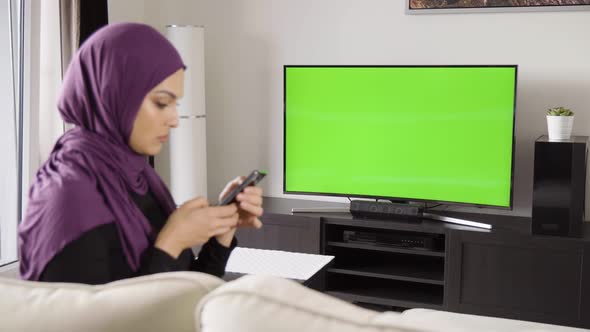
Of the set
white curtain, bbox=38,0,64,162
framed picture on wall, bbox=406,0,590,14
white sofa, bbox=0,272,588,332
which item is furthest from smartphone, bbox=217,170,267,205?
framed picture on wall, bbox=406,0,590,14

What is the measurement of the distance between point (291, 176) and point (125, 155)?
3.25m

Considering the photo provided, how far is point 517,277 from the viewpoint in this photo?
412 centimetres

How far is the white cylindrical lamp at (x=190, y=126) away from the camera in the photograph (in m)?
4.86

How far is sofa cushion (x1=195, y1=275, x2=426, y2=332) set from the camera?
2.71ft

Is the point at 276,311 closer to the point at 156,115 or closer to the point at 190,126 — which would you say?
the point at 156,115

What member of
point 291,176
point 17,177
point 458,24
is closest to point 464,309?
point 291,176

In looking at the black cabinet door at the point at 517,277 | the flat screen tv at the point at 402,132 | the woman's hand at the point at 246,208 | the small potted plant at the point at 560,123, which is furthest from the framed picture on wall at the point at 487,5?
the woman's hand at the point at 246,208

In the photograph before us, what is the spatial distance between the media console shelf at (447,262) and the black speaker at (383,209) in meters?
0.08

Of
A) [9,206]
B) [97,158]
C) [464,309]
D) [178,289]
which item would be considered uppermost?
[97,158]

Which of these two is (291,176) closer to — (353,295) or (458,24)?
(353,295)

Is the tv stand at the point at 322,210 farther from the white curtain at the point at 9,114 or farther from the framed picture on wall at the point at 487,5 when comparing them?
the white curtain at the point at 9,114

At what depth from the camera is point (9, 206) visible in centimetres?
435

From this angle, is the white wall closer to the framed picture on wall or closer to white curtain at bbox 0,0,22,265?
the framed picture on wall

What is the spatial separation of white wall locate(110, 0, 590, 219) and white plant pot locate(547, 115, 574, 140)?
341mm
